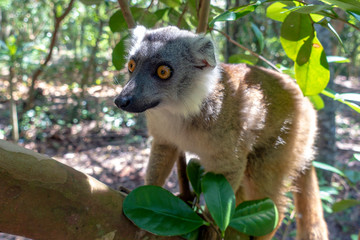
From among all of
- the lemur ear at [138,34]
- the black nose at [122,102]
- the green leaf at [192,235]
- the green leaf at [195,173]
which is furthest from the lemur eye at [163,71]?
the green leaf at [192,235]

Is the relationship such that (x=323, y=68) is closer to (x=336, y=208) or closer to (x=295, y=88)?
(x=295, y=88)

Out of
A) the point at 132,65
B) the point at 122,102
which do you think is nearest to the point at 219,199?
the point at 122,102

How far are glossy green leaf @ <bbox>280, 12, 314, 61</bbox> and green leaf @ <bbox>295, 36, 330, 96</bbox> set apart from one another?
0.05 metres

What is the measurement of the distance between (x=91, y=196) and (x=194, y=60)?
4.67 ft

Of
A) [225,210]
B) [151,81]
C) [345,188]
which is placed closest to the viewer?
[225,210]

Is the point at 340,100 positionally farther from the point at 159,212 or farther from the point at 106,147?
the point at 106,147

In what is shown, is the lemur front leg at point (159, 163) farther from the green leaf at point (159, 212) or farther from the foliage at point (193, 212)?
the green leaf at point (159, 212)

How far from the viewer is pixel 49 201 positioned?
1379 mm

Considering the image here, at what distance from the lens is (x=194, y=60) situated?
8.11ft

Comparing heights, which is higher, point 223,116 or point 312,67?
point 312,67

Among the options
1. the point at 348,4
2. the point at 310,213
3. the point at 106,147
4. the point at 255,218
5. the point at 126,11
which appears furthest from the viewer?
the point at 106,147

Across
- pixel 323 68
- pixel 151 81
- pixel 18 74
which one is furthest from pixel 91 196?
pixel 18 74

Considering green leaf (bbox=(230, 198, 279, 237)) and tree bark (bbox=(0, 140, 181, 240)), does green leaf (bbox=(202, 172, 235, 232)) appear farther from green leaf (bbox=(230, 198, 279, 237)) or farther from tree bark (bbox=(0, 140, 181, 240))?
tree bark (bbox=(0, 140, 181, 240))

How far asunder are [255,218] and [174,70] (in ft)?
4.18
